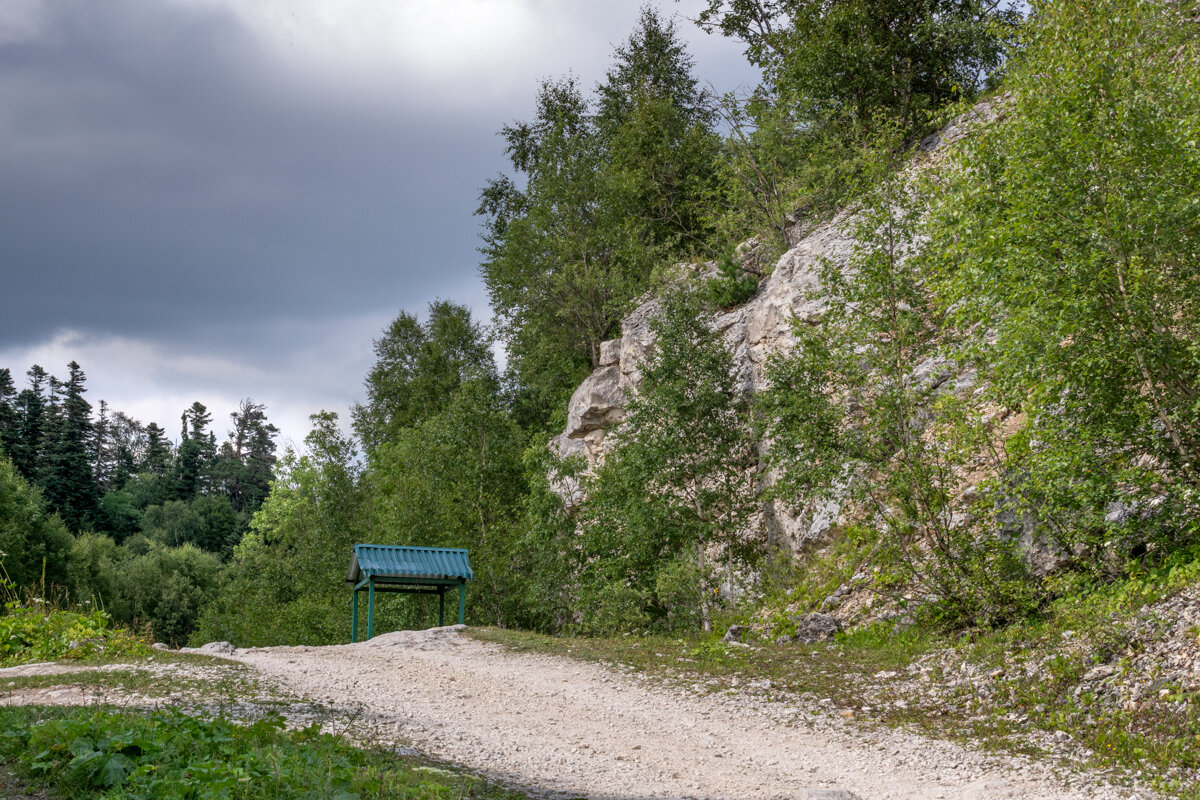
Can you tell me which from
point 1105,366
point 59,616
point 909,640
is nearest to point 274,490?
point 59,616

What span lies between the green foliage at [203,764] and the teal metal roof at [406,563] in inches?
420

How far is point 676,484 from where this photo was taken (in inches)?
688

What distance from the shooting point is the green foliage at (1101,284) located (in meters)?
8.13

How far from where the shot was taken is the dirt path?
5746mm

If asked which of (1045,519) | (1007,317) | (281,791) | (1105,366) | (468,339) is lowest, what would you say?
(281,791)

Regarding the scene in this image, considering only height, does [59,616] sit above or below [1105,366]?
below

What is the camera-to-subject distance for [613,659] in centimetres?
1170

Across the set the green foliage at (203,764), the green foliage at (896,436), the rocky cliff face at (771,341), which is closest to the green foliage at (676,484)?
the rocky cliff face at (771,341)

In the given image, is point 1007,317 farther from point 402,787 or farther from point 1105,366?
point 402,787

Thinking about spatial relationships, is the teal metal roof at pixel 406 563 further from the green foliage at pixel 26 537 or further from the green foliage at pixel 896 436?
the green foliage at pixel 26 537

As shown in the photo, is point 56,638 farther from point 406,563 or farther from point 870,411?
point 870,411

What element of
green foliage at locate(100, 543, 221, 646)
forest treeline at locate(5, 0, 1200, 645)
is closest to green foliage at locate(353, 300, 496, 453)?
forest treeline at locate(5, 0, 1200, 645)

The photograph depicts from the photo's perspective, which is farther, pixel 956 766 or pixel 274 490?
pixel 274 490

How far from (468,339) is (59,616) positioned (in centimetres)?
2901
